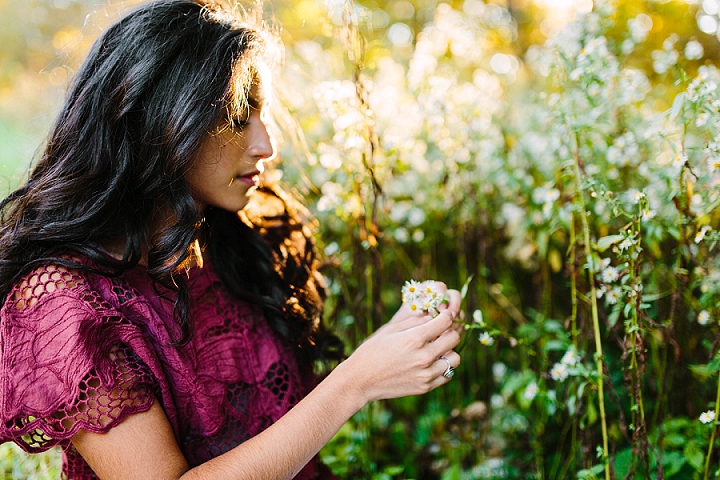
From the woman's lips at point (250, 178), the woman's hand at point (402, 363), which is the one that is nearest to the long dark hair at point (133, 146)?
the woman's lips at point (250, 178)

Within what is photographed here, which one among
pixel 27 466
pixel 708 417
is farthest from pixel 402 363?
pixel 27 466

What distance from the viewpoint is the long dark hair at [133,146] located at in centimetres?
108

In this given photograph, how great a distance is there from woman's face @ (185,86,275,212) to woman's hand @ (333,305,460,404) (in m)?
0.43

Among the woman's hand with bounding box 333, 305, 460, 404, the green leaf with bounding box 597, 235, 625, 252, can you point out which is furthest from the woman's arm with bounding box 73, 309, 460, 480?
the green leaf with bounding box 597, 235, 625, 252

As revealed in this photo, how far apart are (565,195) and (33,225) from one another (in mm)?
1239

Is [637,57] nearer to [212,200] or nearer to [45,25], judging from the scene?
[212,200]

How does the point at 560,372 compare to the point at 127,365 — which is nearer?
the point at 127,365

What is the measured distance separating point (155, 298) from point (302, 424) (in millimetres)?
395

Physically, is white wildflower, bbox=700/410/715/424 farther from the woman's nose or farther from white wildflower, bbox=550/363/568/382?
the woman's nose

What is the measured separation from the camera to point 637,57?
2777mm

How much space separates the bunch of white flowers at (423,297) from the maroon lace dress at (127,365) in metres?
0.37

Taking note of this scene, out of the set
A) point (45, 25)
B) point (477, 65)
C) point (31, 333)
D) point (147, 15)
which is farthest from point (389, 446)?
point (45, 25)

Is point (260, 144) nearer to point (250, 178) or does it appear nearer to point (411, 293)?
point (250, 178)

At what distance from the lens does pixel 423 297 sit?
115cm
